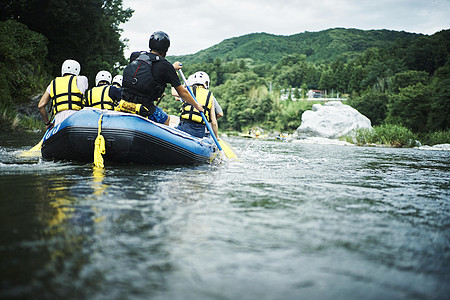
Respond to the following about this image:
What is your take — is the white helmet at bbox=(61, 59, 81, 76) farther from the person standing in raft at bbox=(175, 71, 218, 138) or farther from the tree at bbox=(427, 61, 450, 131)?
the tree at bbox=(427, 61, 450, 131)

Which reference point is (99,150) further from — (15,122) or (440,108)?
(440,108)

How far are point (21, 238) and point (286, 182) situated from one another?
112 inches

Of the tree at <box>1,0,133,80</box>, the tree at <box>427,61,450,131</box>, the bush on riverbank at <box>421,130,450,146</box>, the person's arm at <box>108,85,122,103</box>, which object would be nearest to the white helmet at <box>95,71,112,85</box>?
the person's arm at <box>108,85,122,103</box>

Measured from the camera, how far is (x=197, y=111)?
6520 millimetres

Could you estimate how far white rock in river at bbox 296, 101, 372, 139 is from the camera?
33.2 metres

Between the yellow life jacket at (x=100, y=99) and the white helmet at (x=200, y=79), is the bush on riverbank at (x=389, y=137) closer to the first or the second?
the white helmet at (x=200, y=79)

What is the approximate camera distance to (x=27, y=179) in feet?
11.6

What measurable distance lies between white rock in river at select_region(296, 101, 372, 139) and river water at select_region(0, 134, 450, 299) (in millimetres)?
31288

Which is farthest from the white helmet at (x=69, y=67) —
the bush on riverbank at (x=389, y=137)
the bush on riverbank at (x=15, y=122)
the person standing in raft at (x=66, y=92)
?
the bush on riverbank at (x=389, y=137)

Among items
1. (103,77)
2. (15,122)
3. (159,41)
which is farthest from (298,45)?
(159,41)

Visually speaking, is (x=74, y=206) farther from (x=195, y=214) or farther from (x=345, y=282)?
(x=345, y=282)

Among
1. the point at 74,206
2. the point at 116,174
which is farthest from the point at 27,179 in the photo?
the point at 74,206

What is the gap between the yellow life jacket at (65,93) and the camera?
19.9ft

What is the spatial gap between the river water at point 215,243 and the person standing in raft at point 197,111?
3352 mm
